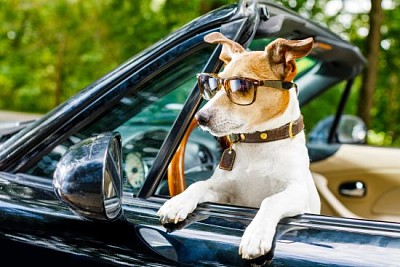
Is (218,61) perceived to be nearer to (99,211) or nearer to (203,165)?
(99,211)

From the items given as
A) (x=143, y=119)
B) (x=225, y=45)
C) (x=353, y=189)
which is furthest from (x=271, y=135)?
(x=353, y=189)

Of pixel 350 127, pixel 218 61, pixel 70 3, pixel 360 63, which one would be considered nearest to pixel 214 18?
pixel 218 61

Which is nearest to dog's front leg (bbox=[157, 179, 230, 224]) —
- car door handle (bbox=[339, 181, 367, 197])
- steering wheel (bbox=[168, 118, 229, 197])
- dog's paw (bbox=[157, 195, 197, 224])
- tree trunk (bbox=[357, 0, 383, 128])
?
dog's paw (bbox=[157, 195, 197, 224])

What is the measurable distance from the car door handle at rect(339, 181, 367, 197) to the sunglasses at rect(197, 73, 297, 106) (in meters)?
1.78

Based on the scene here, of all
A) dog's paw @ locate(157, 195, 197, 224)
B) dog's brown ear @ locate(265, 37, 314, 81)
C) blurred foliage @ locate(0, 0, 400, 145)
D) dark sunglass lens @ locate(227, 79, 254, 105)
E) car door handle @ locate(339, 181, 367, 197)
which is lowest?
car door handle @ locate(339, 181, 367, 197)

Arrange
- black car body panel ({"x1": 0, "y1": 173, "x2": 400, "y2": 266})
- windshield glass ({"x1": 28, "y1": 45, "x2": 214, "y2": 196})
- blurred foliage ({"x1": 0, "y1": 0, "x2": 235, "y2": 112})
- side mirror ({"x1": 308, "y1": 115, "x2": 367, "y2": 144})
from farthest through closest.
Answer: blurred foliage ({"x1": 0, "y1": 0, "x2": 235, "y2": 112})
side mirror ({"x1": 308, "y1": 115, "x2": 367, "y2": 144})
windshield glass ({"x1": 28, "y1": 45, "x2": 214, "y2": 196})
black car body panel ({"x1": 0, "y1": 173, "x2": 400, "y2": 266})

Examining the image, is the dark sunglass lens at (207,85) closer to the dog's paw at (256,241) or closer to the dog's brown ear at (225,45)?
the dog's brown ear at (225,45)

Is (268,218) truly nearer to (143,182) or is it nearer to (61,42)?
(143,182)

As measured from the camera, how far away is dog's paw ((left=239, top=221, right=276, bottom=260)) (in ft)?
4.73

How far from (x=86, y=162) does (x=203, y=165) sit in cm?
119

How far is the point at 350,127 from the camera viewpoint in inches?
163

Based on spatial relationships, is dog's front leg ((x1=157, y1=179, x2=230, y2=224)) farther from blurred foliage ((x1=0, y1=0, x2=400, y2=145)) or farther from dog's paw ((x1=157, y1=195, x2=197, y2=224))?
blurred foliage ((x1=0, y1=0, x2=400, y2=145))

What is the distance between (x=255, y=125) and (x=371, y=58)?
6.64 metres

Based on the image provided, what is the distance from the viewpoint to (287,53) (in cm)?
180
